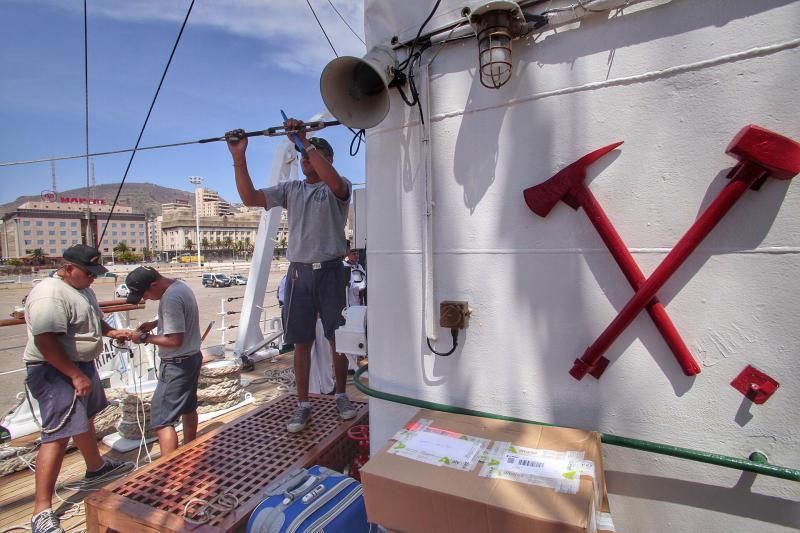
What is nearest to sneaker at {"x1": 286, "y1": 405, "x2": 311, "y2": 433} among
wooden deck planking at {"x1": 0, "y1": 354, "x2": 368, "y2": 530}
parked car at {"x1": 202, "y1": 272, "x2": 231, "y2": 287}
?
wooden deck planking at {"x1": 0, "y1": 354, "x2": 368, "y2": 530}

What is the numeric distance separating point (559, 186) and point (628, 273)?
440mm

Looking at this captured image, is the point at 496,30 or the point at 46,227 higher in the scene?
the point at 46,227

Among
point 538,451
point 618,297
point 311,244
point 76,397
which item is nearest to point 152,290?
point 76,397

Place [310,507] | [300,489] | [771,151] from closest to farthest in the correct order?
[771,151] → [310,507] → [300,489]

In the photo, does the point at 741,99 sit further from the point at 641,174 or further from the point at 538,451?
the point at 538,451

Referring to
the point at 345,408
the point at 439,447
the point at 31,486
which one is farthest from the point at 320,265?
the point at 31,486

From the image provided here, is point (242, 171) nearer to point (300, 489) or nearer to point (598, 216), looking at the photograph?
point (300, 489)

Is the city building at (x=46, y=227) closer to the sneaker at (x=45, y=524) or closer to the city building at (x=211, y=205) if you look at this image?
the city building at (x=211, y=205)

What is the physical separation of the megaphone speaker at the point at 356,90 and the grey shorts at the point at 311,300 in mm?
1276

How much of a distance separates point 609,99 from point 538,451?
4.64 ft

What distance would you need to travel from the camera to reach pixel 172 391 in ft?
10.3

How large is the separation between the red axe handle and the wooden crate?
6.40 feet

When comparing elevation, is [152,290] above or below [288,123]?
below

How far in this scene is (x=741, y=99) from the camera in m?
1.46
